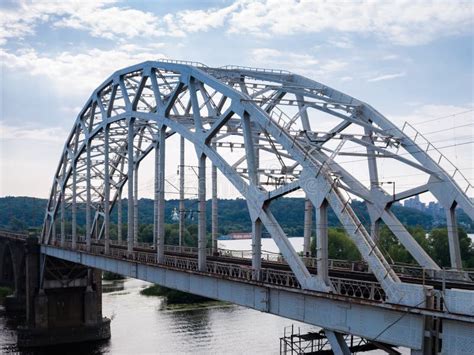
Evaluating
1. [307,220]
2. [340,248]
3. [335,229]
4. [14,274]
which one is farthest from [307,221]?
[14,274]

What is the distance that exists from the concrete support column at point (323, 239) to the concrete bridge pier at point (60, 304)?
4142cm

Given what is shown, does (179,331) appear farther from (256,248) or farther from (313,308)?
(313,308)

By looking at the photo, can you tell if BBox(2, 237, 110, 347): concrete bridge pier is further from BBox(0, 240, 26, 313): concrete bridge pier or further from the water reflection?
BBox(0, 240, 26, 313): concrete bridge pier

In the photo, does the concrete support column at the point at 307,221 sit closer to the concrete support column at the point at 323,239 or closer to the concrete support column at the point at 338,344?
the concrete support column at the point at 323,239

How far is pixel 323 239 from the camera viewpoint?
75.7ft

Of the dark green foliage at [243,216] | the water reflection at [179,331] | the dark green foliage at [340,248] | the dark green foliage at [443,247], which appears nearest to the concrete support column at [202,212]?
the water reflection at [179,331]

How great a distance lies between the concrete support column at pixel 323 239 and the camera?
22.7 meters

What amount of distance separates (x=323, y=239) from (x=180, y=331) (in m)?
37.8

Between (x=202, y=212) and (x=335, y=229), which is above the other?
(x=202, y=212)

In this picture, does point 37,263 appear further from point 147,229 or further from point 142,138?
point 147,229

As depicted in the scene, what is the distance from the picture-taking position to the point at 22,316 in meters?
73.2

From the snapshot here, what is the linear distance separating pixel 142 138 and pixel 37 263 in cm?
2082

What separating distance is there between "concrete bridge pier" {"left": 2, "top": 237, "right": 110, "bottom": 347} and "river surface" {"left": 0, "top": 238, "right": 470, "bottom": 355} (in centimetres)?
163

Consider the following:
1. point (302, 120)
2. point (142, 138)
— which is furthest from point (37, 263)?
point (302, 120)
